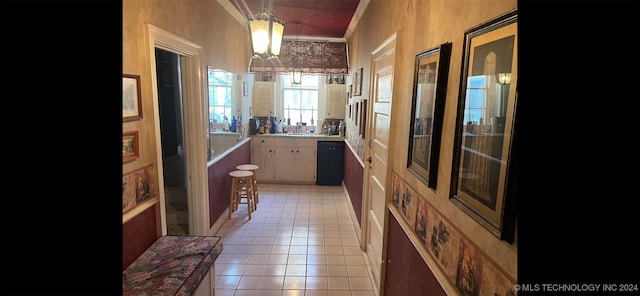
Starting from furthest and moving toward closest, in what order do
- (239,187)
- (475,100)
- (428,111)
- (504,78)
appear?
1. (239,187)
2. (428,111)
3. (475,100)
4. (504,78)

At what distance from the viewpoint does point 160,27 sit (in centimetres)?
214

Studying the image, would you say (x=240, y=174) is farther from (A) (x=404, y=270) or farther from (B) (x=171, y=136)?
(A) (x=404, y=270)

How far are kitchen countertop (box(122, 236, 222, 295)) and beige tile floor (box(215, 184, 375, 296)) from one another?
670mm

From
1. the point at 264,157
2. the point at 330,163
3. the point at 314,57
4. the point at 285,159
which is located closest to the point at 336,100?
the point at 314,57

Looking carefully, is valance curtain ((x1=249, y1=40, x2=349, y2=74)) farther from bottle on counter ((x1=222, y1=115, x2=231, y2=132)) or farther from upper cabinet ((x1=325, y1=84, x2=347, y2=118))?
bottle on counter ((x1=222, y1=115, x2=231, y2=132))

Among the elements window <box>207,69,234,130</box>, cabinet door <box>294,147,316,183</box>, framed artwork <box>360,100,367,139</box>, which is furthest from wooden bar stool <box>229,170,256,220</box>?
framed artwork <box>360,100,367,139</box>

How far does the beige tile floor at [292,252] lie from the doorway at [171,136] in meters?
0.61

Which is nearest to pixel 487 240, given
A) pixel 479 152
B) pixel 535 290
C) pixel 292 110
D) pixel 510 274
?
pixel 510 274

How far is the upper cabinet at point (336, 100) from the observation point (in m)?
6.14

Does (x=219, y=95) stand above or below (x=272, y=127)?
above

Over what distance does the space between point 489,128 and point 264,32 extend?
2.10 metres

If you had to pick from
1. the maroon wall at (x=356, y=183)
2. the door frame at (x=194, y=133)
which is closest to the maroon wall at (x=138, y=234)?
the door frame at (x=194, y=133)

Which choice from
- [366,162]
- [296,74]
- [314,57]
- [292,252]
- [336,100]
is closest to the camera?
[366,162]

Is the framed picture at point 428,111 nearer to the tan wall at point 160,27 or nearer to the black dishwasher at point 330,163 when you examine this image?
the tan wall at point 160,27
